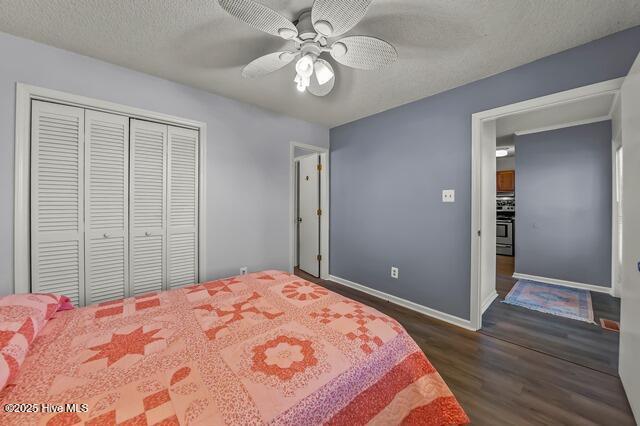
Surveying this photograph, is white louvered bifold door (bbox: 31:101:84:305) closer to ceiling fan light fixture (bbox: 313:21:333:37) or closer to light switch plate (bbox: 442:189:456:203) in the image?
ceiling fan light fixture (bbox: 313:21:333:37)

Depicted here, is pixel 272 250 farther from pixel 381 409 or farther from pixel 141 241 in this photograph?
pixel 381 409

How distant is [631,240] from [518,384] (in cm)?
115

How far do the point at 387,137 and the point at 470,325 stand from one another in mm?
2241

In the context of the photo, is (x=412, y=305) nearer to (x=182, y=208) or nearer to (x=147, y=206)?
(x=182, y=208)

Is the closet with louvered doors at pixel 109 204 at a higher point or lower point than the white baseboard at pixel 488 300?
→ higher

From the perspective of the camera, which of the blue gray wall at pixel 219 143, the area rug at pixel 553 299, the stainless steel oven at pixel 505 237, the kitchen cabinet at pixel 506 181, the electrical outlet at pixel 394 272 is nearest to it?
the blue gray wall at pixel 219 143

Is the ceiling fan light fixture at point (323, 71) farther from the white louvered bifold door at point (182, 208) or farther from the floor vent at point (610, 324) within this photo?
the floor vent at point (610, 324)

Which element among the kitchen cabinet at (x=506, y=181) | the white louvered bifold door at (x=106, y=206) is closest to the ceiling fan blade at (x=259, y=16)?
the white louvered bifold door at (x=106, y=206)

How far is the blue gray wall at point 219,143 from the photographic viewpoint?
1718 mm

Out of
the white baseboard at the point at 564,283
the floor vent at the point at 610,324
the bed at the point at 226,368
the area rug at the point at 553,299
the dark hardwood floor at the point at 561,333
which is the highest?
the bed at the point at 226,368

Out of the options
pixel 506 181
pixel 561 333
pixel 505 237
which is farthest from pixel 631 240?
pixel 506 181

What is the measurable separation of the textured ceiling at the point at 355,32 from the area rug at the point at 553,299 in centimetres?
263

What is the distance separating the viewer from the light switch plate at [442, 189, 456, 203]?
8.21 ft

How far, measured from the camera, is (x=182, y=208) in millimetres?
2471
